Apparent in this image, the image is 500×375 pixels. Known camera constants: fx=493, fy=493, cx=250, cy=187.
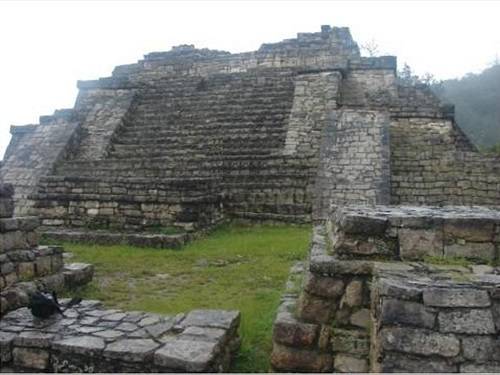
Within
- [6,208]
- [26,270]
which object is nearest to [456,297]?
[26,270]

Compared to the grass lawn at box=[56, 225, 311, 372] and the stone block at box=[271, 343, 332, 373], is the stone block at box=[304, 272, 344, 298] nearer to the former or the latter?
the stone block at box=[271, 343, 332, 373]

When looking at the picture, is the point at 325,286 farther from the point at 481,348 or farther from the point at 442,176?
the point at 442,176

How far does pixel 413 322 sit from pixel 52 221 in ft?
27.4

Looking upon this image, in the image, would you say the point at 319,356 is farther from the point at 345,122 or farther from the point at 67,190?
the point at 345,122

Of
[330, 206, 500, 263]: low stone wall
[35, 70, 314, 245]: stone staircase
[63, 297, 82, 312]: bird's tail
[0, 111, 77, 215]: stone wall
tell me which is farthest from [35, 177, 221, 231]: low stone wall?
[330, 206, 500, 263]: low stone wall

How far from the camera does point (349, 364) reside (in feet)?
11.8

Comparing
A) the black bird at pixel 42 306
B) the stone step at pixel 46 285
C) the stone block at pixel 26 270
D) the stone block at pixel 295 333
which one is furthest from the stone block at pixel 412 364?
the stone block at pixel 26 270

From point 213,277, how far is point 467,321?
3.81 meters

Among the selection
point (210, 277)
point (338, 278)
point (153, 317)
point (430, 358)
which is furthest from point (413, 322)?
point (210, 277)

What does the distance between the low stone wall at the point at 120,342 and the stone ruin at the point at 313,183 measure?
61 mm

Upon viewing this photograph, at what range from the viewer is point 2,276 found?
4895 millimetres

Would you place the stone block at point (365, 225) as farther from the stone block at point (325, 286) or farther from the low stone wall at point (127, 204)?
the low stone wall at point (127, 204)

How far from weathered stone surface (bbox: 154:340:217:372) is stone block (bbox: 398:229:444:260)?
165 cm

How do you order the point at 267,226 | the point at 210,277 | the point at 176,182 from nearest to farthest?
the point at 210,277
the point at 176,182
the point at 267,226
